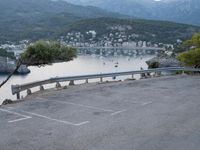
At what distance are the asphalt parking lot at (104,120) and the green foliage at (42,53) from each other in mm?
3298

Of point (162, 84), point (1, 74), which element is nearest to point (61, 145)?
point (162, 84)

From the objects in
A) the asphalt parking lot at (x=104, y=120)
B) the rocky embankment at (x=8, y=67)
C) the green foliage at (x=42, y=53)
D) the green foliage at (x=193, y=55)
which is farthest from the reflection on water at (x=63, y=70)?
the asphalt parking lot at (x=104, y=120)

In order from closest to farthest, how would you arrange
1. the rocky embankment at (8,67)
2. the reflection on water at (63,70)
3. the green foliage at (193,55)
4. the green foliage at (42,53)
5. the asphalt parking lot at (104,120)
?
the asphalt parking lot at (104,120) → the green foliage at (42,53) → the green foliage at (193,55) → the reflection on water at (63,70) → the rocky embankment at (8,67)

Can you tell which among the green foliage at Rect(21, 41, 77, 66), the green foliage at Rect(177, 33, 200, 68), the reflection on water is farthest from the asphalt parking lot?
the reflection on water

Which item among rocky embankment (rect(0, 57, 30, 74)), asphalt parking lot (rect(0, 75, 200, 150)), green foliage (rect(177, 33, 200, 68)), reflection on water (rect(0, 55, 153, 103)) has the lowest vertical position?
reflection on water (rect(0, 55, 153, 103))

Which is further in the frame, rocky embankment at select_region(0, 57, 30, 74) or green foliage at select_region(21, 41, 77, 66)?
rocky embankment at select_region(0, 57, 30, 74)

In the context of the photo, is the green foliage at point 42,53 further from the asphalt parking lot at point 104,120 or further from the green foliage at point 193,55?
the green foliage at point 193,55

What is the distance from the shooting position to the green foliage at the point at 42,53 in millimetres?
20344

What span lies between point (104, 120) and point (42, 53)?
9452 mm

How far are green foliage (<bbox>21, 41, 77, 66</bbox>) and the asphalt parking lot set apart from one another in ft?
10.8

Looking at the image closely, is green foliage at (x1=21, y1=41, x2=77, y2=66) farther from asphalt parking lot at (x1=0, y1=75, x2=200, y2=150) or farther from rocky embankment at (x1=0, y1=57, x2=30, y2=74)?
rocky embankment at (x1=0, y1=57, x2=30, y2=74)

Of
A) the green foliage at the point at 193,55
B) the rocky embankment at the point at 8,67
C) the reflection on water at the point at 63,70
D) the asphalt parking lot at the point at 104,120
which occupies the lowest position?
the reflection on water at the point at 63,70

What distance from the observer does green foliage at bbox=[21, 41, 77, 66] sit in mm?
20344

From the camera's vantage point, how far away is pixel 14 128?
1093 cm
